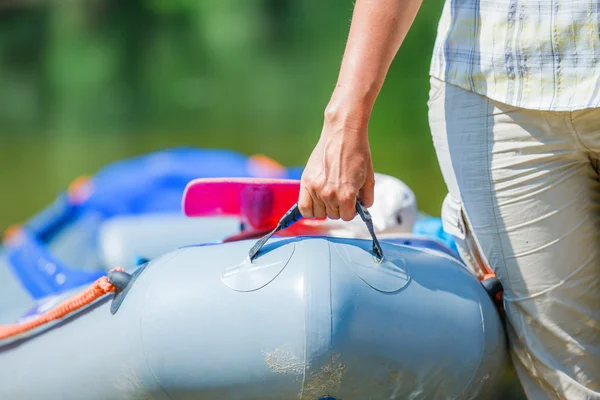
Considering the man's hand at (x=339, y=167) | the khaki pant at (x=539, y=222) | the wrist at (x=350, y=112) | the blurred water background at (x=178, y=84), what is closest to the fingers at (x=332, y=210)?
the man's hand at (x=339, y=167)

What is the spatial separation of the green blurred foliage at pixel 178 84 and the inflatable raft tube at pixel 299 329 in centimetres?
393

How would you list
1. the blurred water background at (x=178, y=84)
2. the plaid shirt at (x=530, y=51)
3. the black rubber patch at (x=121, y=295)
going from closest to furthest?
the plaid shirt at (x=530, y=51) → the black rubber patch at (x=121, y=295) → the blurred water background at (x=178, y=84)

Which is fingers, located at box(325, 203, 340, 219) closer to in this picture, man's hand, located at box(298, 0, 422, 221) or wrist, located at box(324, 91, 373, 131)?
man's hand, located at box(298, 0, 422, 221)

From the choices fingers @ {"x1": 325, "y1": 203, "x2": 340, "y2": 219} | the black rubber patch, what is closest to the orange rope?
the black rubber patch

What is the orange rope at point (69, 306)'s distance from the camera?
4.02ft

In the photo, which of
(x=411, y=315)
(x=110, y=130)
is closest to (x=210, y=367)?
(x=411, y=315)

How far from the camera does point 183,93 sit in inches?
316

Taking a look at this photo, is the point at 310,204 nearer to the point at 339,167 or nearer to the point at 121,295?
the point at 339,167

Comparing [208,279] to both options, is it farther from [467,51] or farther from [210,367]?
[467,51]

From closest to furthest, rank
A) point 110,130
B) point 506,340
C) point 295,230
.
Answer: point 506,340 → point 295,230 → point 110,130

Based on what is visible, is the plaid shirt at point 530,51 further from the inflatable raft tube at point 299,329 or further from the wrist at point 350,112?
the inflatable raft tube at point 299,329

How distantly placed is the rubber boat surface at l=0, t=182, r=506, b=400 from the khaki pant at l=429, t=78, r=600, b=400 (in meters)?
0.06

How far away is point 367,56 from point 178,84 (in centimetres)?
725

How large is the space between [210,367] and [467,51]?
55 centimetres
